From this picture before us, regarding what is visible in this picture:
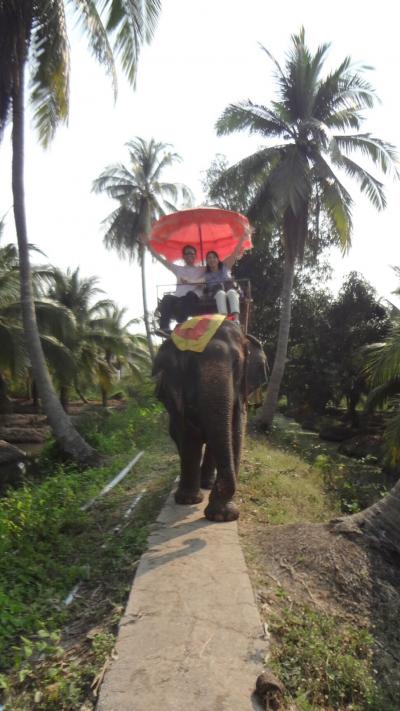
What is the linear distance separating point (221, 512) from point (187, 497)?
0.76m

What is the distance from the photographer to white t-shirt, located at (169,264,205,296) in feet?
22.2

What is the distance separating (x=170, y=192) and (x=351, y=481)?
66.8 feet

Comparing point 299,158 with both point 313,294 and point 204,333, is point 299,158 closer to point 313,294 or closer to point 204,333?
point 313,294

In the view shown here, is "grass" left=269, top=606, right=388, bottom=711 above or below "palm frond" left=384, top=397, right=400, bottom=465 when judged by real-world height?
below

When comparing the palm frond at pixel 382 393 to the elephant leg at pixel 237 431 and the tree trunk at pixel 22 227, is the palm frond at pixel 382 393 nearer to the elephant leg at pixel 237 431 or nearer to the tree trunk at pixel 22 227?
the tree trunk at pixel 22 227

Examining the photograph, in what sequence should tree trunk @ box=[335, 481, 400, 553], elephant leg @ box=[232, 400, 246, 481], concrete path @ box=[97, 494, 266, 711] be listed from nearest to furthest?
concrete path @ box=[97, 494, 266, 711] < tree trunk @ box=[335, 481, 400, 553] < elephant leg @ box=[232, 400, 246, 481]

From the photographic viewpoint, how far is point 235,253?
24.2ft

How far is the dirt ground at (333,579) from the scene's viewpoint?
11.7 feet

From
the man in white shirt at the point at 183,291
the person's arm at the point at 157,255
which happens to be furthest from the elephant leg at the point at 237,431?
the person's arm at the point at 157,255

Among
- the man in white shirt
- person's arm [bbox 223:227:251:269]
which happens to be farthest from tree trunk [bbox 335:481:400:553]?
person's arm [bbox 223:227:251:269]

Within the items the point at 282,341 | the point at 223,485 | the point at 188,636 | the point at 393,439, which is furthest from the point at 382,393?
the point at 188,636

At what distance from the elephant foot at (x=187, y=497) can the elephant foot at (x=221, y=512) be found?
2.07 ft

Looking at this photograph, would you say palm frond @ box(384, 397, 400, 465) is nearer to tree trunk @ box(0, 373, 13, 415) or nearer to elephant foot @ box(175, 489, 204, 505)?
elephant foot @ box(175, 489, 204, 505)

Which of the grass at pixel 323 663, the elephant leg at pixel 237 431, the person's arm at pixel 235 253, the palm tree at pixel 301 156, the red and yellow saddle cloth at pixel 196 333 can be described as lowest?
the grass at pixel 323 663
